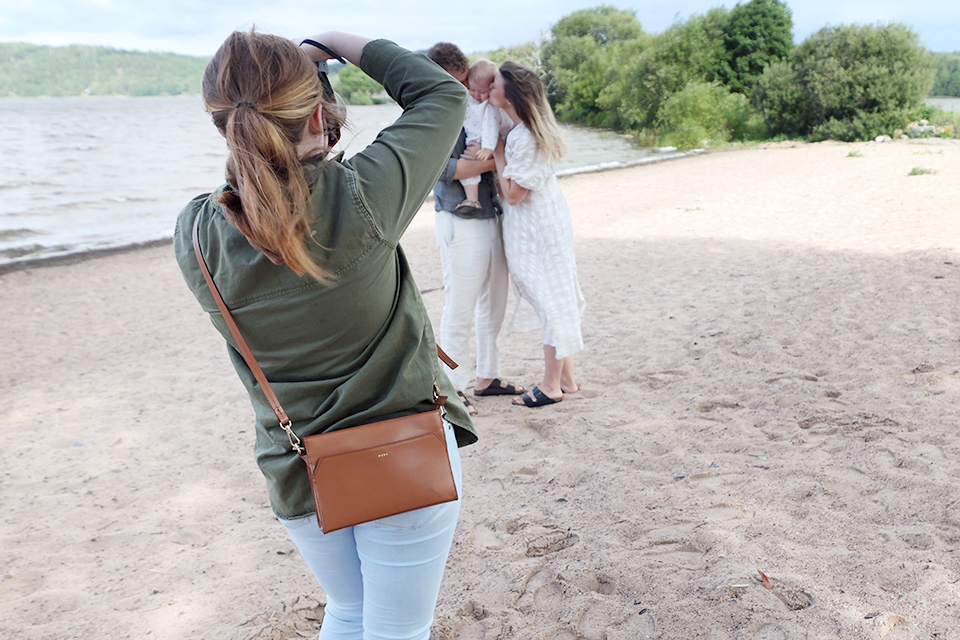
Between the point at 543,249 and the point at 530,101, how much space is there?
2.53ft

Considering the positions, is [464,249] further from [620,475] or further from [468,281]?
[620,475]

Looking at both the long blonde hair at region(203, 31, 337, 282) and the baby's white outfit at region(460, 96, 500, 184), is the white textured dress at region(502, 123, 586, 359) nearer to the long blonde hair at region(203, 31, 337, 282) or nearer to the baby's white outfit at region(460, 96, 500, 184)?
the baby's white outfit at region(460, 96, 500, 184)

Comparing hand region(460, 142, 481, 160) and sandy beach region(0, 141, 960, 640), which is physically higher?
hand region(460, 142, 481, 160)

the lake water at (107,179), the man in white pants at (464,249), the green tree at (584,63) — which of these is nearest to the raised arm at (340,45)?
the lake water at (107,179)

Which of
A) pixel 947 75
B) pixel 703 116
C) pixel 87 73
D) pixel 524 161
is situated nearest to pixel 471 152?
pixel 524 161

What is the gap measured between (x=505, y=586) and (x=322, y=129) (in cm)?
191

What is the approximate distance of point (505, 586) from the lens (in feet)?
8.21

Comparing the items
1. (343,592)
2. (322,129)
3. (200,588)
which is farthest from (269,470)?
(200,588)

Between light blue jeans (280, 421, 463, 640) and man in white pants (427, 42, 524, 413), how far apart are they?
2180mm

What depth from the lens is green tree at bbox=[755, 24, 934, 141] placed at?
64.4 ft

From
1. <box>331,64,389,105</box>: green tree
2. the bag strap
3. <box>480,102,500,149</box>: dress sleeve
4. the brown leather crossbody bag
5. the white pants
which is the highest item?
<box>331,64,389,105</box>: green tree

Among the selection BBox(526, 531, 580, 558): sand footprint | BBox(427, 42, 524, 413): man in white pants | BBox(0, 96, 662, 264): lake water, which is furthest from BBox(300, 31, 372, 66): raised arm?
BBox(427, 42, 524, 413): man in white pants

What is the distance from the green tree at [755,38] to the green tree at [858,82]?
7.34 meters

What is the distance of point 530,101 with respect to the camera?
135 inches
